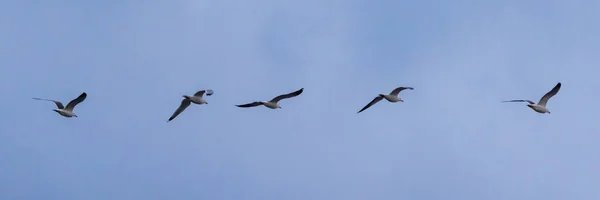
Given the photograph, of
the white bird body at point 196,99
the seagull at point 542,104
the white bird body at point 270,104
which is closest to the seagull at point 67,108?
the white bird body at point 196,99

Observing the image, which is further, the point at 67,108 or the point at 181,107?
the point at 181,107

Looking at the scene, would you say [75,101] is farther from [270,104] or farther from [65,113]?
[270,104]

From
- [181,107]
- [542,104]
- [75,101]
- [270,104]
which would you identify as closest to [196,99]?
[181,107]

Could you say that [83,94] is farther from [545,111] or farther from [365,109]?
[545,111]

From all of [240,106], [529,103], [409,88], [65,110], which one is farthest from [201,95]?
[529,103]

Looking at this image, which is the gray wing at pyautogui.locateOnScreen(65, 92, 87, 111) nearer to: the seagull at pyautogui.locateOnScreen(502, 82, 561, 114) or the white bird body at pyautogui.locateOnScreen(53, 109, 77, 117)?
the white bird body at pyautogui.locateOnScreen(53, 109, 77, 117)

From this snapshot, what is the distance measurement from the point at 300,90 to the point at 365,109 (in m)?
8.66

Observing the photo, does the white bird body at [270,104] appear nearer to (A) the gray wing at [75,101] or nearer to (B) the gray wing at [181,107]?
(B) the gray wing at [181,107]

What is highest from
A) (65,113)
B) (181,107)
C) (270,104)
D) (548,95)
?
(548,95)

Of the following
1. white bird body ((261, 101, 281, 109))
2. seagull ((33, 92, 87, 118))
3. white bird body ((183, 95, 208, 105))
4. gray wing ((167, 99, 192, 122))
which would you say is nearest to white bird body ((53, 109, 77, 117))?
seagull ((33, 92, 87, 118))

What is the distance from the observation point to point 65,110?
7812 cm

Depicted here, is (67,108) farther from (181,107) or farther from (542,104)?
(542,104)

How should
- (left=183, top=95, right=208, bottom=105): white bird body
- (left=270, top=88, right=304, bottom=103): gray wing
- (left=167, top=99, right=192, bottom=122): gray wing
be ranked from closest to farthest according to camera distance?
(left=270, top=88, right=304, bottom=103): gray wing, (left=183, top=95, right=208, bottom=105): white bird body, (left=167, top=99, right=192, bottom=122): gray wing

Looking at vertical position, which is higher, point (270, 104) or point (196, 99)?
point (270, 104)
